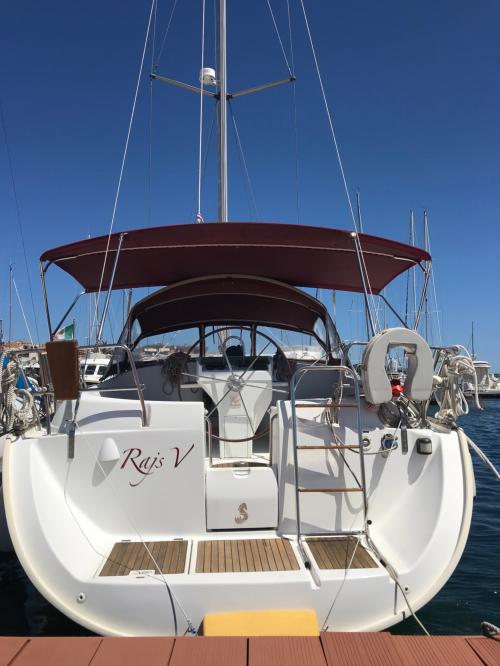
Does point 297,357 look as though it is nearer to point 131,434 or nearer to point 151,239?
point 151,239

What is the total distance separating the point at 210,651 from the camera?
7.32 feet

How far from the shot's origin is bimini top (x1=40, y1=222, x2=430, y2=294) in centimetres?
464

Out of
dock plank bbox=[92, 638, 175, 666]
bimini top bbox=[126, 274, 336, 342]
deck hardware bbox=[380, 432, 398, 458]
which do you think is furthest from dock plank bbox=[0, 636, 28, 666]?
bimini top bbox=[126, 274, 336, 342]

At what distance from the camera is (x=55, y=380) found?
366 centimetres

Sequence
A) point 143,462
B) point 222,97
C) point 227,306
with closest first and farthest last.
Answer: point 143,462, point 227,306, point 222,97

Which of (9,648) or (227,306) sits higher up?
(227,306)

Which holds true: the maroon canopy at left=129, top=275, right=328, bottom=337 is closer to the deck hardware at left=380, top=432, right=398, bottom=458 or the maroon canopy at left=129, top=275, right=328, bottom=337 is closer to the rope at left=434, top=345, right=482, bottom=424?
the rope at left=434, top=345, right=482, bottom=424

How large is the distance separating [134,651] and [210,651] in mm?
345

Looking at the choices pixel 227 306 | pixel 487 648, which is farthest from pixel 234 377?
pixel 487 648

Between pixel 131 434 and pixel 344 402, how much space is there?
67.8 inches

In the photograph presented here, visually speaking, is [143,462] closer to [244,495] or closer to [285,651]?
[244,495]

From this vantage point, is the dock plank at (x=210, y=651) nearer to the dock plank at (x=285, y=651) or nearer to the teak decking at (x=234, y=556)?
the dock plank at (x=285, y=651)

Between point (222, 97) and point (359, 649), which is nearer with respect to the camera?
point (359, 649)

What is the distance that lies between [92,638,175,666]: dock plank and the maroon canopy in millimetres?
4187
